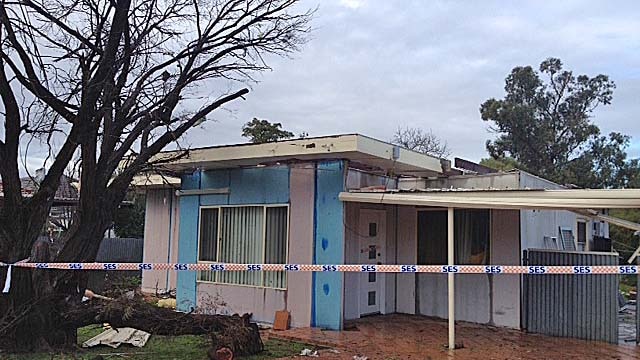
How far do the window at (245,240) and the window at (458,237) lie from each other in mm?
2827

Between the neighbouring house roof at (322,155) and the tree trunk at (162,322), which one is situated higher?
the neighbouring house roof at (322,155)

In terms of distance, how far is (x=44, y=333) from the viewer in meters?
8.09

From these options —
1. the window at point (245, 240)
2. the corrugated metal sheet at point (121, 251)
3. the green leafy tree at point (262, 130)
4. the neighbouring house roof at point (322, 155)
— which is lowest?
the corrugated metal sheet at point (121, 251)

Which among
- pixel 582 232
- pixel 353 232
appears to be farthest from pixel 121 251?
pixel 582 232

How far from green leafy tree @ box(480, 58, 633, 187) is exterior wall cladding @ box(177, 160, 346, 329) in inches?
922

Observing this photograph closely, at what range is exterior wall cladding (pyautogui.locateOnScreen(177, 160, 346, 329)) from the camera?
1019 cm

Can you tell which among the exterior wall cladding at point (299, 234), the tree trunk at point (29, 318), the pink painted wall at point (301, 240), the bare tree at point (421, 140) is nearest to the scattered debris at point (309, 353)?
the exterior wall cladding at point (299, 234)

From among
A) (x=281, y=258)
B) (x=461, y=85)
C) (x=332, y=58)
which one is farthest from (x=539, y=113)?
(x=281, y=258)

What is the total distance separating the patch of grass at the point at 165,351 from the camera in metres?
7.83

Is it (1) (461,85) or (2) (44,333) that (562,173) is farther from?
(2) (44,333)

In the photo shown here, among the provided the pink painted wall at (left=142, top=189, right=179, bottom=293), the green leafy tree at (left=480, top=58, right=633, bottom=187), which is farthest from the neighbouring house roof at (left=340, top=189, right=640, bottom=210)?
the green leafy tree at (left=480, top=58, right=633, bottom=187)

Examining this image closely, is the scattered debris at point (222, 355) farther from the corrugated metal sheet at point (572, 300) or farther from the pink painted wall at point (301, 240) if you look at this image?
the corrugated metal sheet at point (572, 300)

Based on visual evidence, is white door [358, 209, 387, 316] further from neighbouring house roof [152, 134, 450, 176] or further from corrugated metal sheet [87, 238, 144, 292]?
corrugated metal sheet [87, 238, 144, 292]

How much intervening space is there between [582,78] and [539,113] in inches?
136
